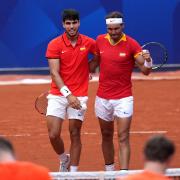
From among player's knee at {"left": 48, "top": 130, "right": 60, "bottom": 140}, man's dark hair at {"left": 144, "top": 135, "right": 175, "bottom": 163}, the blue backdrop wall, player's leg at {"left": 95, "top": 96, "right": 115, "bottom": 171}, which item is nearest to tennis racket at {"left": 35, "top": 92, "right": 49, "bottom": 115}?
player's knee at {"left": 48, "top": 130, "right": 60, "bottom": 140}

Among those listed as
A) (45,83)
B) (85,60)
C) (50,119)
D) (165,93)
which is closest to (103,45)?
(85,60)

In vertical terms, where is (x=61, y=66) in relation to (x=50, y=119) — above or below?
above

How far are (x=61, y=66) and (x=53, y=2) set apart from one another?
1056 centimetres

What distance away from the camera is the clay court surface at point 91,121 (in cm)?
1255

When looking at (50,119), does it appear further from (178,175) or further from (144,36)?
(144,36)

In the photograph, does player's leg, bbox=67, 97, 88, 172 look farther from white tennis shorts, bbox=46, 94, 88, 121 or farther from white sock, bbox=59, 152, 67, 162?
white sock, bbox=59, 152, 67, 162

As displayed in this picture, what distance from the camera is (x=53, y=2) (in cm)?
2109

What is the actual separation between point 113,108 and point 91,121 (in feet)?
15.5

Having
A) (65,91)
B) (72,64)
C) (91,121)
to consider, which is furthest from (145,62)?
(91,121)

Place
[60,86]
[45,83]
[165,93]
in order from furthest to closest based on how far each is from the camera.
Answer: [45,83] < [165,93] < [60,86]

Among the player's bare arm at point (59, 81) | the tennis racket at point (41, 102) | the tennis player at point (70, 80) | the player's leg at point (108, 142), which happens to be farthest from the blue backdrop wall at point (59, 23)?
the player's bare arm at point (59, 81)

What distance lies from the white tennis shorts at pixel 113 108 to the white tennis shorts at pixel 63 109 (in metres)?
0.22

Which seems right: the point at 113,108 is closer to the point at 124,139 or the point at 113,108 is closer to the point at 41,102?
the point at 124,139

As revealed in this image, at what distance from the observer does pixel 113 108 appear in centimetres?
1071
